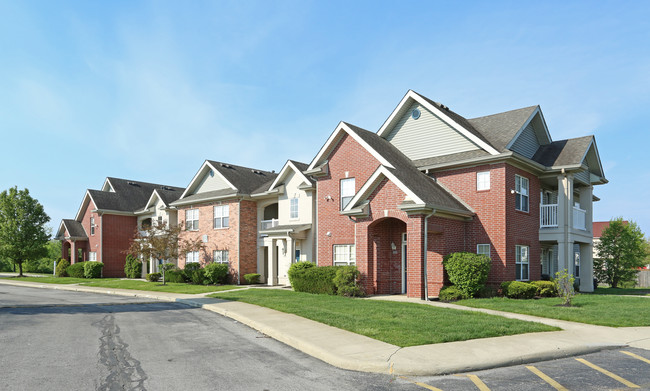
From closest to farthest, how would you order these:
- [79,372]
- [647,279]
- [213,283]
Answer: [79,372]
[213,283]
[647,279]

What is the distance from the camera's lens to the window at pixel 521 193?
72.7 ft

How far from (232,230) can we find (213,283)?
3.58m

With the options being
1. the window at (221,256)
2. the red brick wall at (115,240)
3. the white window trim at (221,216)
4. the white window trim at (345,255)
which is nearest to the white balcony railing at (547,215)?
the white window trim at (345,255)

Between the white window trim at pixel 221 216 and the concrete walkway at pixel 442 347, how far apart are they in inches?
752

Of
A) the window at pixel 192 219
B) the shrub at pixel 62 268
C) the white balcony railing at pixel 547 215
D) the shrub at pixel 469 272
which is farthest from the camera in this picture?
the shrub at pixel 62 268

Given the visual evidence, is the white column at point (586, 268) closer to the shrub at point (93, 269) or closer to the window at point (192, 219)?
the window at point (192, 219)

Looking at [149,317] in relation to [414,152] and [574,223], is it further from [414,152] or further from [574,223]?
[574,223]

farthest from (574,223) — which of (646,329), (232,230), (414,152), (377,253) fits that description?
(232,230)

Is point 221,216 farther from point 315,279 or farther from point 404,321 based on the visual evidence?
point 404,321

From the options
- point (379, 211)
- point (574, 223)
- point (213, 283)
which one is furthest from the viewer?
point (213, 283)

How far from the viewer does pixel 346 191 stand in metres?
24.4

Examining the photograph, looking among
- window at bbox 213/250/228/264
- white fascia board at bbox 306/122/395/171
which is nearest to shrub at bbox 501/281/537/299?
white fascia board at bbox 306/122/395/171

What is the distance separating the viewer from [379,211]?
68.3 ft

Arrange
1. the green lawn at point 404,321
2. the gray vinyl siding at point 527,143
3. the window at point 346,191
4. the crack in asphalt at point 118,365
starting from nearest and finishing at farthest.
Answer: the crack in asphalt at point 118,365
the green lawn at point 404,321
the gray vinyl siding at point 527,143
the window at point 346,191
